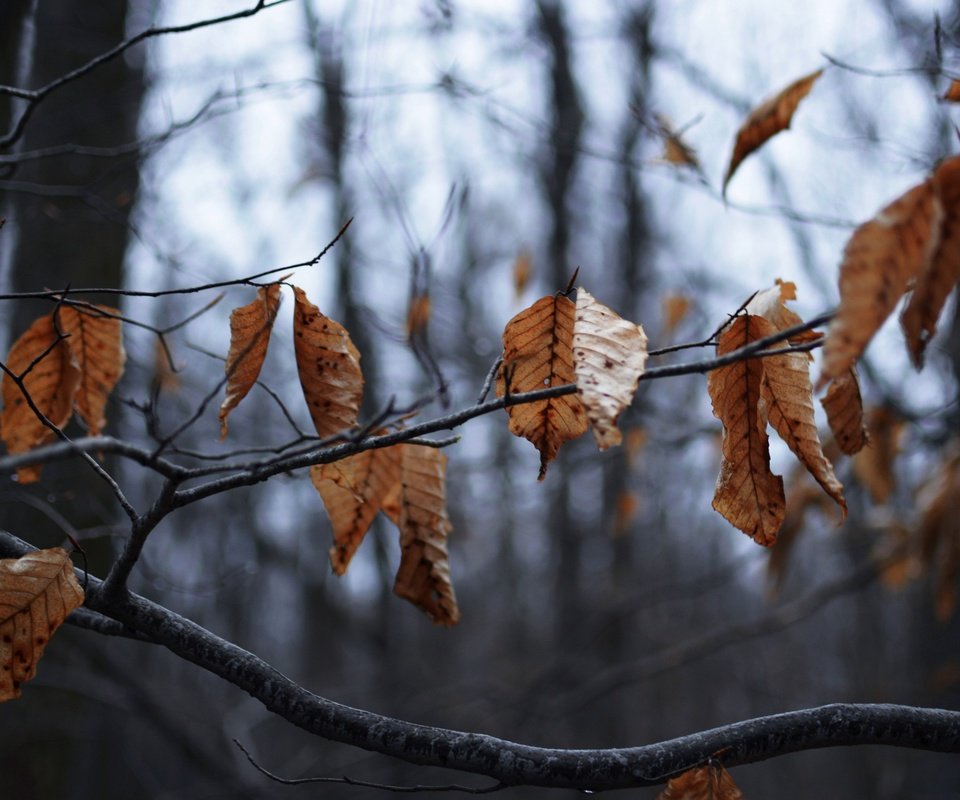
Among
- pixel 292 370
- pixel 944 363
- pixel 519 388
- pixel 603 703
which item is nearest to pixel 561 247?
pixel 292 370

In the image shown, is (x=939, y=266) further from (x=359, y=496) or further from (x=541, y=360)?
(x=359, y=496)

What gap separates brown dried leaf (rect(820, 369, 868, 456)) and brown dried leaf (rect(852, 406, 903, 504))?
74.5 inches

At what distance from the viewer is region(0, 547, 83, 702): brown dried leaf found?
2.95 feet

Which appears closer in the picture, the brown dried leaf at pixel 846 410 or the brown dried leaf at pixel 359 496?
the brown dried leaf at pixel 846 410

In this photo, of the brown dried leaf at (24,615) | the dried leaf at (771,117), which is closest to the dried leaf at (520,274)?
the dried leaf at (771,117)

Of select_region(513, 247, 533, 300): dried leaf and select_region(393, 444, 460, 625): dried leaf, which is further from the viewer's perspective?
select_region(513, 247, 533, 300): dried leaf

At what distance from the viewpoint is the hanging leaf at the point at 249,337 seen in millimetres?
930

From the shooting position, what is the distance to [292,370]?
16.4ft

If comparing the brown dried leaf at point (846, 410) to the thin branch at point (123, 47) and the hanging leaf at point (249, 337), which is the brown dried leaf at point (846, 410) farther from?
the thin branch at point (123, 47)

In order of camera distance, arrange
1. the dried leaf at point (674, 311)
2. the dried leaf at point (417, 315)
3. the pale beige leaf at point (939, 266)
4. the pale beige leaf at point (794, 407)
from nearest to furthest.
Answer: the pale beige leaf at point (939, 266), the pale beige leaf at point (794, 407), the dried leaf at point (417, 315), the dried leaf at point (674, 311)

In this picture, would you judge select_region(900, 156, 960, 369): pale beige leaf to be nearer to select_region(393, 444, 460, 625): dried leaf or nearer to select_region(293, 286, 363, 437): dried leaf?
select_region(293, 286, 363, 437): dried leaf

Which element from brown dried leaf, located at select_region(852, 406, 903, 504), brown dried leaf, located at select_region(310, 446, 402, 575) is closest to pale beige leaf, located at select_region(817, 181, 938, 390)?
brown dried leaf, located at select_region(310, 446, 402, 575)

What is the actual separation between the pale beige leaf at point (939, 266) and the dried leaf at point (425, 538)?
2.36 ft

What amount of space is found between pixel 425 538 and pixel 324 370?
0.33 metres
